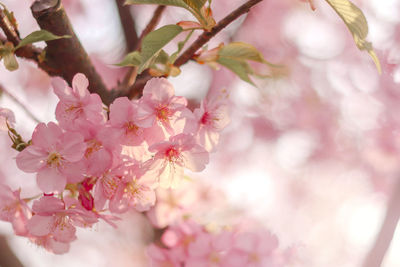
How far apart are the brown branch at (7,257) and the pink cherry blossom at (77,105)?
80cm

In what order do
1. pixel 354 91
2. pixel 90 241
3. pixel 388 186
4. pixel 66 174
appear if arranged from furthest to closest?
pixel 90 241 → pixel 388 186 → pixel 354 91 → pixel 66 174

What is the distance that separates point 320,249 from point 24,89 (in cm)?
326

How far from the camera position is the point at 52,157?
0.59m

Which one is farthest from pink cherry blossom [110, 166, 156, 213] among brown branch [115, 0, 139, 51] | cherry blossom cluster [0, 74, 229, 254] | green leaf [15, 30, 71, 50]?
brown branch [115, 0, 139, 51]

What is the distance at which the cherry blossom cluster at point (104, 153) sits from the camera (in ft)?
1.91

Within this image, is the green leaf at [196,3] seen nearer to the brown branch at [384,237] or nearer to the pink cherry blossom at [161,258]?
the brown branch at [384,237]

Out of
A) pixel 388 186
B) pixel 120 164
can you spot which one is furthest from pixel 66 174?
pixel 388 186

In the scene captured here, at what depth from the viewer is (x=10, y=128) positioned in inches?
24.5

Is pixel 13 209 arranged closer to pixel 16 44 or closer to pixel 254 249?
pixel 16 44

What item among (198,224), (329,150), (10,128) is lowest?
(329,150)

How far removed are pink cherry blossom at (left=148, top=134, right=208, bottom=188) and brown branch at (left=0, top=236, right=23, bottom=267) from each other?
79 centimetres

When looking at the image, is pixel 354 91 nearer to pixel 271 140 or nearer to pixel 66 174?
pixel 271 140

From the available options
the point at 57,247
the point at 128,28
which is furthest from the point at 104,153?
the point at 128,28

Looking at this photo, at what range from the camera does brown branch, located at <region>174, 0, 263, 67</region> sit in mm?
561
